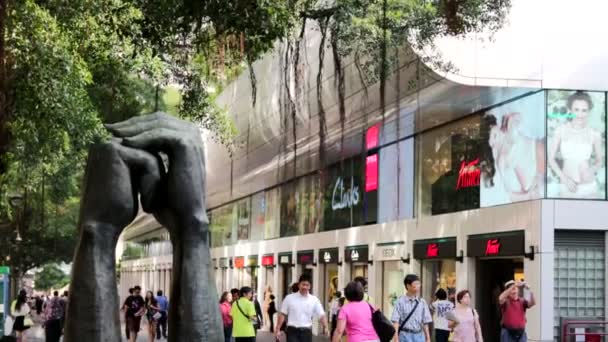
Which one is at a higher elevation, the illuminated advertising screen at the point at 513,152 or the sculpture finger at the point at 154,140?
the illuminated advertising screen at the point at 513,152

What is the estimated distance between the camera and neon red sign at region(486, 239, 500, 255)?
22.6 m

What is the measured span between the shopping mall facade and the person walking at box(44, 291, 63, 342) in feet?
17.3

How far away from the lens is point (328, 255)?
33625 mm

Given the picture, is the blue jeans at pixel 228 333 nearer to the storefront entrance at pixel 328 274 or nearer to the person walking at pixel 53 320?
the person walking at pixel 53 320

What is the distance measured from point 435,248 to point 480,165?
227 centimetres

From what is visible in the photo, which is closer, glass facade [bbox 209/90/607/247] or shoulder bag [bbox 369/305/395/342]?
shoulder bag [bbox 369/305/395/342]

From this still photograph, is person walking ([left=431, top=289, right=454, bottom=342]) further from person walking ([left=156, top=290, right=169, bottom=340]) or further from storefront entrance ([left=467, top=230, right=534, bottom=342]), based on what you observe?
person walking ([left=156, top=290, right=169, bottom=340])

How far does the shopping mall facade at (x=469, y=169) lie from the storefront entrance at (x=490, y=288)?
30 mm

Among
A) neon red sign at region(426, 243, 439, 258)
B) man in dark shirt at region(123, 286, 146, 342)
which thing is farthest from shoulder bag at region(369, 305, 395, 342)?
neon red sign at region(426, 243, 439, 258)

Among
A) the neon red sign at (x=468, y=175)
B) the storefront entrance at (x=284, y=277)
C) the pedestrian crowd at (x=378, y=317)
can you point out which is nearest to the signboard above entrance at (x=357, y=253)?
the neon red sign at (x=468, y=175)

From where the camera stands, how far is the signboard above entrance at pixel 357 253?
30352mm

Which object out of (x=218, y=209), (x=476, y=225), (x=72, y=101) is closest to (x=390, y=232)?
(x=476, y=225)

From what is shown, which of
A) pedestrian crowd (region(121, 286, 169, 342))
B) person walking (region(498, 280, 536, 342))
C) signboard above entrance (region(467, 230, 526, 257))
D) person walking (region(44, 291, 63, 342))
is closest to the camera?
person walking (region(498, 280, 536, 342))

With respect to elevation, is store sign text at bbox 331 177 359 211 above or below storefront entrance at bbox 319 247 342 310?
above
